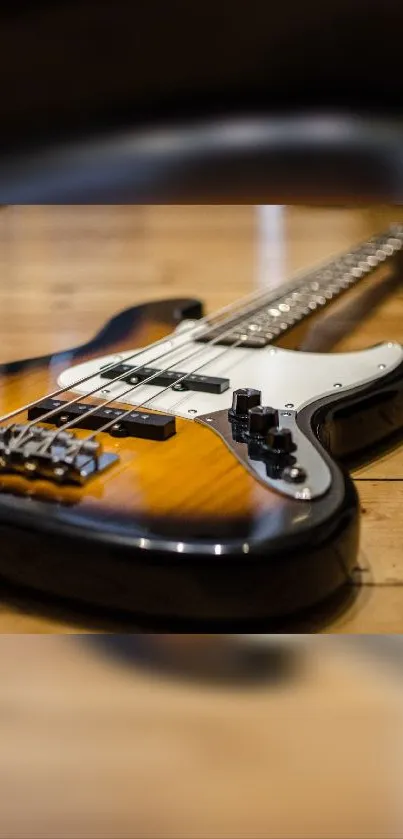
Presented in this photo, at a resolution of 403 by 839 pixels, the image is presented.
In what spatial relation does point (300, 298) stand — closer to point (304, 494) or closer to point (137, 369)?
point (137, 369)

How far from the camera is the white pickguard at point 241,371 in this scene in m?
0.59

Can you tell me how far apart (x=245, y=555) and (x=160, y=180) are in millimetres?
193

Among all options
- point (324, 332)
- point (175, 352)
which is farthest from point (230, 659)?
point (324, 332)

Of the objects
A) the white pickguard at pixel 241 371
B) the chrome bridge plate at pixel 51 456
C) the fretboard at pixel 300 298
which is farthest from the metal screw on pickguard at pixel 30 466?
the fretboard at pixel 300 298

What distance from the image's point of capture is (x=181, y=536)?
0.41 m

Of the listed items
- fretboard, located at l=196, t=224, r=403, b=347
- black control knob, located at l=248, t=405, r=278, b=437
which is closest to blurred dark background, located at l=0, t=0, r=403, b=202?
black control knob, located at l=248, t=405, r=278, b=437

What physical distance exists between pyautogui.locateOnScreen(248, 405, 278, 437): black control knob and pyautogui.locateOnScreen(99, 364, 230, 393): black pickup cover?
0.09 metres

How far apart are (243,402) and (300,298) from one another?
0.33 m

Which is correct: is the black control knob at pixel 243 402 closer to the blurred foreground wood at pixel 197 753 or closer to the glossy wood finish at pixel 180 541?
the glossy wood finish at pixel 180 541

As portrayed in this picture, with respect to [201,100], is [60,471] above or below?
below

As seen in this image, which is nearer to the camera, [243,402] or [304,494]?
[304,494]

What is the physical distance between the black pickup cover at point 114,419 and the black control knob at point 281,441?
0.07 metres

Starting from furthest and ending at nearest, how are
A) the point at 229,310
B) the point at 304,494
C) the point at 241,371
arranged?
the point at 229,310 → the point at 241,371 → the point at 304,494

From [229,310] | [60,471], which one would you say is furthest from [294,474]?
[229,310]
